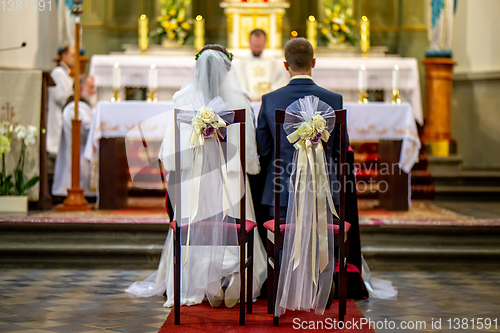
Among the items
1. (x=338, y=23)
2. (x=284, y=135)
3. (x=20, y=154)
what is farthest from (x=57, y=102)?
(x=284, y=135)

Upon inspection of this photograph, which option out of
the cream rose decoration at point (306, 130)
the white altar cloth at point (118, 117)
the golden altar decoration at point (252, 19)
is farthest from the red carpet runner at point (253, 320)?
the golden altar decoration at point (252, 19)

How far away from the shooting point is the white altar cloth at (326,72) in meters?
7.99

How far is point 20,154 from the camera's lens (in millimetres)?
6332

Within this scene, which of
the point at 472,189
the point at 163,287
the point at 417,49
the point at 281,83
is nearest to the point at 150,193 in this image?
the point at 281,83

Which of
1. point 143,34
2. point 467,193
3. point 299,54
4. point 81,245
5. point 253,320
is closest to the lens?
point 253,320

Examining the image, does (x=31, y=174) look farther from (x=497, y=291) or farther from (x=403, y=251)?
(x=497, y=291)

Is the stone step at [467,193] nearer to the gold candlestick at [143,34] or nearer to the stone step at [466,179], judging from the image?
the stone step at [466,179]

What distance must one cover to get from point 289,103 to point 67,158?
3967 mm

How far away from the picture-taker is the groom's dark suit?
12.2ft

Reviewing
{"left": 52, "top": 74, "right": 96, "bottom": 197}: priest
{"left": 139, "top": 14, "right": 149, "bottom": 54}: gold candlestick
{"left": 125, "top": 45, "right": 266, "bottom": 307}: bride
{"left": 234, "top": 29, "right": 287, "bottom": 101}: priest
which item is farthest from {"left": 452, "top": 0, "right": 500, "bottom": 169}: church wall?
{"left": 125, "top": 45, "right": 266, "bottom": 307}: bride

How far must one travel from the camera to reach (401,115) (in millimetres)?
6090

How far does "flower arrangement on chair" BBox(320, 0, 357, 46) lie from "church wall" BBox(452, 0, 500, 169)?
1726mm

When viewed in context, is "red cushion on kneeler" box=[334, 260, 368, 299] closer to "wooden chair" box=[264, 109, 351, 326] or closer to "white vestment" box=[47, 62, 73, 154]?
"wooden chair" box=[264, 109, 351, 326]

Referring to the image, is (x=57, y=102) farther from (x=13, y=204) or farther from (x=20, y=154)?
(x=13, y=204)
